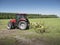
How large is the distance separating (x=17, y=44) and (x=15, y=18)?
2.13m

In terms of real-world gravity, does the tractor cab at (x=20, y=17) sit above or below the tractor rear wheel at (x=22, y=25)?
above

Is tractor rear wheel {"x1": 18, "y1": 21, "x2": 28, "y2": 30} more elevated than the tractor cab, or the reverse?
the tractor cab

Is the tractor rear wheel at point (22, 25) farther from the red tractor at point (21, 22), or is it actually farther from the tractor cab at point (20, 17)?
the tractor cab at point (20, 17)

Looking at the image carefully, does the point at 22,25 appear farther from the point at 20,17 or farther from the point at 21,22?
the point at 20,17

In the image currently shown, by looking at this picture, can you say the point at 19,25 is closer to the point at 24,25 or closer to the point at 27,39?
the point at 24,25

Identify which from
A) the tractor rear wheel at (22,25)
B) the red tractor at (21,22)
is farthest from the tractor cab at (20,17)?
the tractor rear wheel at (22,25)

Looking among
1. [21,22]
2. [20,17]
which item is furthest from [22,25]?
[20,17]

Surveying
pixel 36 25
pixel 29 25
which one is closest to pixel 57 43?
pixel 36 25

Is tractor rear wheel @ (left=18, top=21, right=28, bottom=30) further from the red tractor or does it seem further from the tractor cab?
the tractor cab

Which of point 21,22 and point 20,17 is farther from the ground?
point 20,17

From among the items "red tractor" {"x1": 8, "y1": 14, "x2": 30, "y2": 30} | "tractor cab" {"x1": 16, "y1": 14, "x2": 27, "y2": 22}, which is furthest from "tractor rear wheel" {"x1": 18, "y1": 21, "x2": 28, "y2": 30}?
"tractor cab" {"x1": 16, "y1": 14, "x2": 27, "y2": 22}

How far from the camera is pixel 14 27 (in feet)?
19.3

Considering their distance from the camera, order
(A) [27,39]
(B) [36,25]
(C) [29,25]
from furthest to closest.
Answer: (C) [29,25] < (B) [36,25] < (A) [27,39]

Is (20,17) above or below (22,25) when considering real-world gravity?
above
